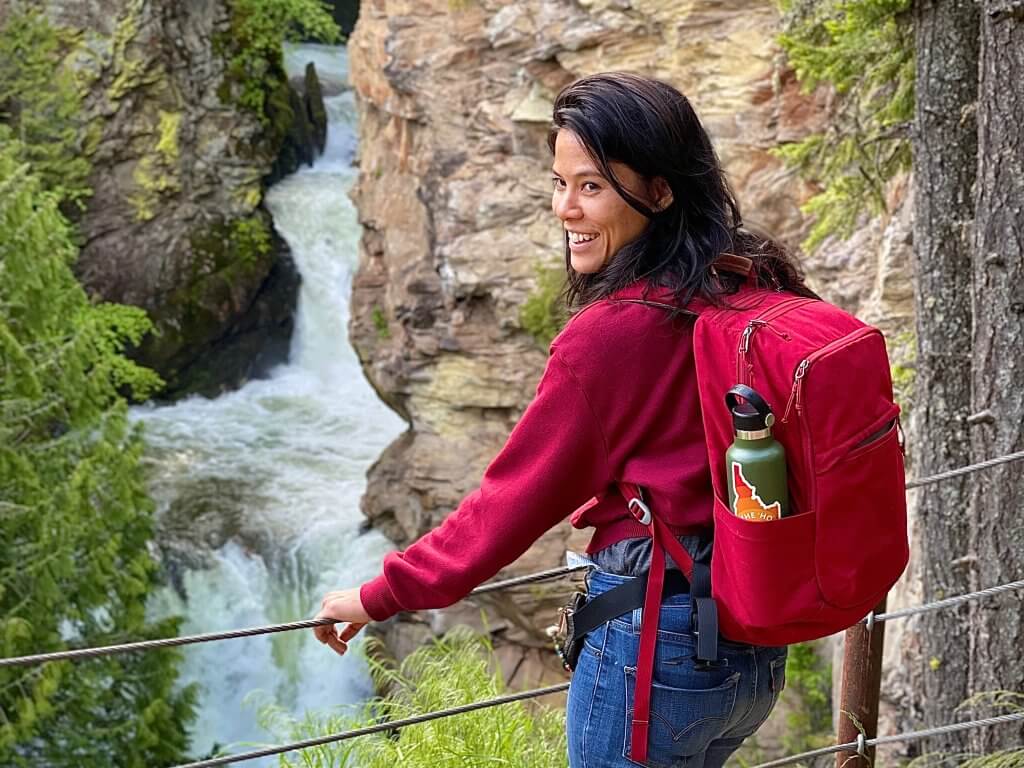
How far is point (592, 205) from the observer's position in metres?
1.90

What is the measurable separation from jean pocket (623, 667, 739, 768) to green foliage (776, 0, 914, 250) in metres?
3.60

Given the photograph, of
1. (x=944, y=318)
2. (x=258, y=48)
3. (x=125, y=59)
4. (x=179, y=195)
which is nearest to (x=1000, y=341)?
(x=944, y=318)

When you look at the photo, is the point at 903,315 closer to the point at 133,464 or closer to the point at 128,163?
the point at 133,464

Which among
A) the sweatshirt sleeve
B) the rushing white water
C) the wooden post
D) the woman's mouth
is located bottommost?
the rushing white water

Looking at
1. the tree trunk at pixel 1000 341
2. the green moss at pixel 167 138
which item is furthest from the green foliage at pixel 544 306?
the green moss at pixel 167 138

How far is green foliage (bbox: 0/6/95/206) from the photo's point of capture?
55.1 feet

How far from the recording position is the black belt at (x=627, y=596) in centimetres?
184

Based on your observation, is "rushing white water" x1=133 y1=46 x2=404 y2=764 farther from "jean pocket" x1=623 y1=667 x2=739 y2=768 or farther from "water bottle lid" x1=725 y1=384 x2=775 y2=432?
"water bottle lid" x1=725 y1=384 x2=775 y2=432

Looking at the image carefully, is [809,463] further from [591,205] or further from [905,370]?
[905,370]

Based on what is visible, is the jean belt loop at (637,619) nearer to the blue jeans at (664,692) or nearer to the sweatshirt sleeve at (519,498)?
the blue jeans at (664,692)

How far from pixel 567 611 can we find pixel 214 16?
18.0 m

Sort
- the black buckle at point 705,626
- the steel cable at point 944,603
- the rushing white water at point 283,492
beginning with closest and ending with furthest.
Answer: the black buckle at point 705,626, the steel cable at point 944,603, the rushing white water at point 283,492

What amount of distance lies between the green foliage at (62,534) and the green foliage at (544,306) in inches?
144

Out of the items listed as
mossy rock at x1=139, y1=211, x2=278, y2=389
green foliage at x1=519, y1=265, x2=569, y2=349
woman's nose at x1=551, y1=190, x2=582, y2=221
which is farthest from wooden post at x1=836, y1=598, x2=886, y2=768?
mossy rock at x1=139, y1=211, x2=278, y2=389
